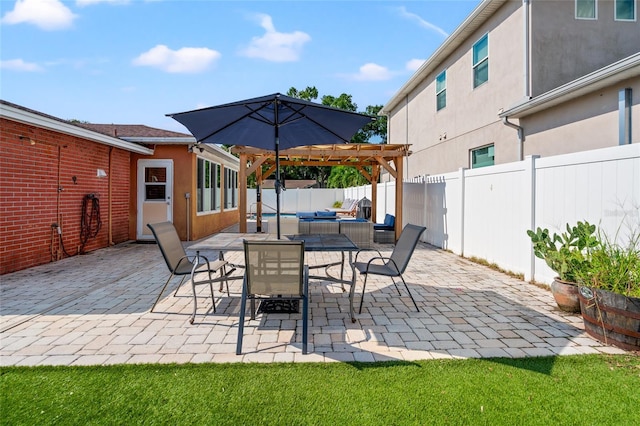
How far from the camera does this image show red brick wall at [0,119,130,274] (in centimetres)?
609

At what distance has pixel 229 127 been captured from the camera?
4.98 metres

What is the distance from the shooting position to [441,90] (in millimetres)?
12477

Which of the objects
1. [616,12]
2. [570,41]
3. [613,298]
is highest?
[616,12]

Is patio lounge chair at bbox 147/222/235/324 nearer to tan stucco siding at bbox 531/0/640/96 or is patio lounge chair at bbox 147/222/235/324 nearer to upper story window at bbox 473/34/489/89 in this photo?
tan stucco siding at bbox 531/0/640/96

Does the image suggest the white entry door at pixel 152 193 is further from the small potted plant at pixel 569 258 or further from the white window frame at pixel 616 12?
the white window frame at pixel 616 12

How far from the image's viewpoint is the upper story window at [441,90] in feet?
39.9

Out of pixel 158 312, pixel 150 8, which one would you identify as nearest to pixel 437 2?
pixel 150 8

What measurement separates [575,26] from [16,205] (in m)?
11.9

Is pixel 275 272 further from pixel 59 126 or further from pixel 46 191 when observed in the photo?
pixel 46 191

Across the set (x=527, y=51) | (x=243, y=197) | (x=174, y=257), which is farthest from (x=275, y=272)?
(x=527, y=51)

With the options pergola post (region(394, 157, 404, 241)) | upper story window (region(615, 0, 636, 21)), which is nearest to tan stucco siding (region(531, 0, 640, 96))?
upper story window (region(615, 0, 636, 21))

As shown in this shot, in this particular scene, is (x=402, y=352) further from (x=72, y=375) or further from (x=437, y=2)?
(x=437, y=2)

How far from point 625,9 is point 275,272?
414 inches

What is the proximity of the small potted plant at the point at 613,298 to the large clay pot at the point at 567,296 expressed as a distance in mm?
467
